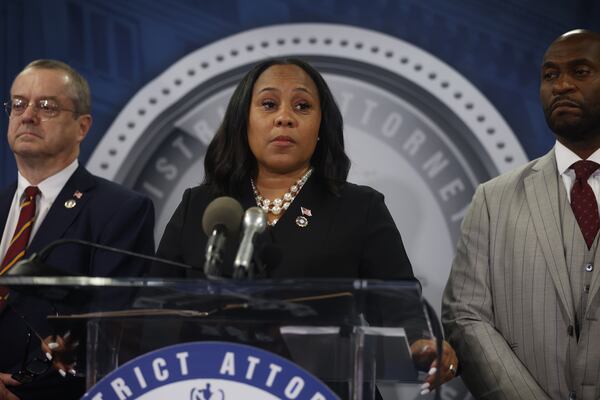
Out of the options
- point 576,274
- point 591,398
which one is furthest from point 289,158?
point 591,398

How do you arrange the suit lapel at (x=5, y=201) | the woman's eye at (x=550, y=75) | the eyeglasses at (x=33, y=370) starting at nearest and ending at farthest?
the eyeglasses at (x=33, y=370), the woman's eye at (x=550, y=75), the suit lapel at (x=5, y=201)

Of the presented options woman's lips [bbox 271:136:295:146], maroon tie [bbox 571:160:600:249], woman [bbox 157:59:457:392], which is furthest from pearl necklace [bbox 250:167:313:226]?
maroon tie [bbox 571:160:600:249]

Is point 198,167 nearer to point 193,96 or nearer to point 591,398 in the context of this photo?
point 193,96

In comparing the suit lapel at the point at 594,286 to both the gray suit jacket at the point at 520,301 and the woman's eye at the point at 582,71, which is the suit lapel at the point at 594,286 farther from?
the woman's eye at the point at 582,71

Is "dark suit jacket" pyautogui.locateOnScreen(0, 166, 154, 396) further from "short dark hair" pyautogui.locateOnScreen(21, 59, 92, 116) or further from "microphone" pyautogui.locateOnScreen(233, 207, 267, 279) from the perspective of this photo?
"microphone" pyautogui.locateOnScreen(233, 207, 267, 279)

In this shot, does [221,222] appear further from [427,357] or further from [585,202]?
[585,202]

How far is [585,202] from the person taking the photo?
265cm

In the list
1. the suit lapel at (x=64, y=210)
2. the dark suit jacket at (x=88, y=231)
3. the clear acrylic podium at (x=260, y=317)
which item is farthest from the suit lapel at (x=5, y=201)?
the clear acrylic podium at (x=260, y=317)

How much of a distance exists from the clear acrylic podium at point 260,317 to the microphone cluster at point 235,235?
64 mm

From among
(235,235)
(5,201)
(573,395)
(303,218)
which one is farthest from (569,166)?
(5,201)

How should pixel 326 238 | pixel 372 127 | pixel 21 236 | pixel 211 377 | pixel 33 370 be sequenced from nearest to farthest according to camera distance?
1. pixel 211 377
2. pixel 33 370
3. pixel 326 238
4. pixel 21 236
5. pixel 372 127

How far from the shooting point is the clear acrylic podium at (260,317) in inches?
70.1

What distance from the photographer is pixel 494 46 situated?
3.88 m

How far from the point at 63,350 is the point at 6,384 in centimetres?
74
